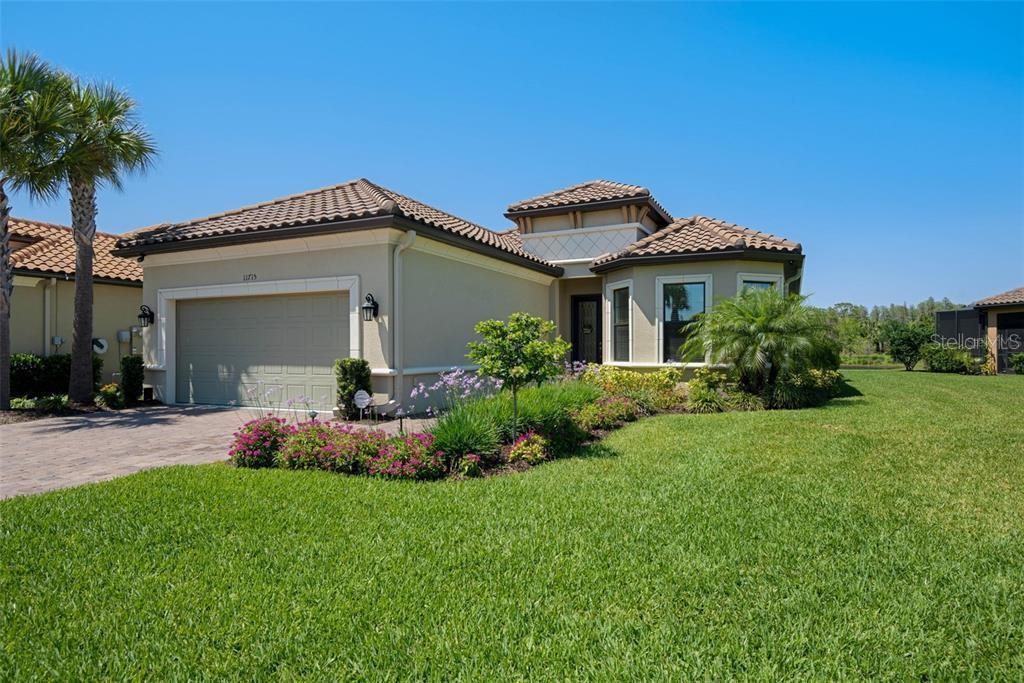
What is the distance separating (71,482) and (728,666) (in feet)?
22.1

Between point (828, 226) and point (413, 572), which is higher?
point (828, 226)

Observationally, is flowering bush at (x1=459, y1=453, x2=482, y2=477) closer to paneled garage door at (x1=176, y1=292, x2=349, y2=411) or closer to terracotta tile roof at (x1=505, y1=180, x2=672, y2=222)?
paneled garage door at (x1=176, y1=292, x2=349, y2=411)

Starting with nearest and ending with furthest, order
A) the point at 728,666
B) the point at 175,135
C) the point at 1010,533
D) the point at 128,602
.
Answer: the point at 728,666 → the point at 128,602 → the point at 1010,533 → the point at 175,135

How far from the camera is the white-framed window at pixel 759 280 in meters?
13.4

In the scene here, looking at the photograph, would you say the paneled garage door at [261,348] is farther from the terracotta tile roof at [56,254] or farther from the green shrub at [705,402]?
the green shrub at [705,402]

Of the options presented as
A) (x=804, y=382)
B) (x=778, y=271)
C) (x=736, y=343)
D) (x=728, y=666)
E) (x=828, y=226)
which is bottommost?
(x=728, y=666)

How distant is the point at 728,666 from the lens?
8.67 ft

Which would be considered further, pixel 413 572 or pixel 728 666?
pixel 413 572

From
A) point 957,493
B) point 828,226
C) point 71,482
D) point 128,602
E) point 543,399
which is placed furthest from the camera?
point 828,226

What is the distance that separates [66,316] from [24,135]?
587 cm

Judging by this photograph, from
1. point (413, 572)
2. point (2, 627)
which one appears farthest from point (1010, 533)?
point (2, 627)

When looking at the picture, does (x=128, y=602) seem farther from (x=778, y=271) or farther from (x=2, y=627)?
(x=778, y=271)

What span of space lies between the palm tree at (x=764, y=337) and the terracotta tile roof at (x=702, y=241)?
1.63 metres

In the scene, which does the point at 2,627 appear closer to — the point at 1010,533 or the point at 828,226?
the point at 1010,533
